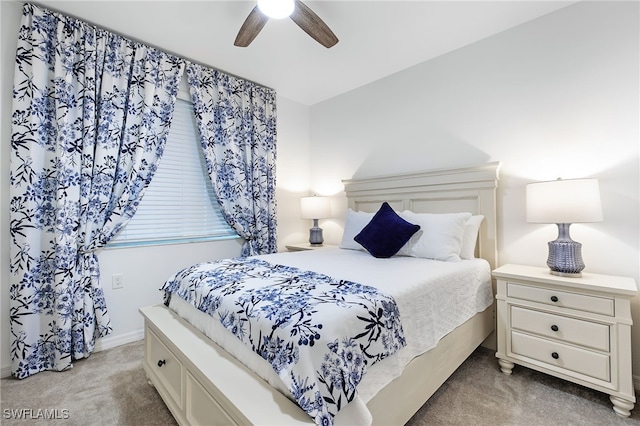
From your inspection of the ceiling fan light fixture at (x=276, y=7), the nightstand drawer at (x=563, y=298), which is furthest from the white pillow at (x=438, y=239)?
the ceiling fan light fixture at (x=276, y=7)

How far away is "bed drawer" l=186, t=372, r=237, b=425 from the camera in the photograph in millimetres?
1110

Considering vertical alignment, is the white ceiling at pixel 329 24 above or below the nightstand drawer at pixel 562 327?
above

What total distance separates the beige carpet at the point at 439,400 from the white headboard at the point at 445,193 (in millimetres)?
894

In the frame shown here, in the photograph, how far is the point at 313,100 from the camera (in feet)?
12.8

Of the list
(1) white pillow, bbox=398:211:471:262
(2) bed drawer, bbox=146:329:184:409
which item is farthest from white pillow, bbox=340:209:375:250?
(2) bed drawer, bbox=146:329:184:409

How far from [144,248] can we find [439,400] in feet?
8.69

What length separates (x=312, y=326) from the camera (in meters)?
1.04

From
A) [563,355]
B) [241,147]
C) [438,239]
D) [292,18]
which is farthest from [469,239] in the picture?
[241,147]

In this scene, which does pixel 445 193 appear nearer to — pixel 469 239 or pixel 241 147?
pixel 469 239

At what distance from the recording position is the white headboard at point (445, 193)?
7.77 feet

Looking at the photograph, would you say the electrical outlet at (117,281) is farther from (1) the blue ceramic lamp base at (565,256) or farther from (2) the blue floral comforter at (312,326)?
(1) the blue ceramic lamp base at (565,256)

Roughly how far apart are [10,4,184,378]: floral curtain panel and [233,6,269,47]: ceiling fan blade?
1.12 metres

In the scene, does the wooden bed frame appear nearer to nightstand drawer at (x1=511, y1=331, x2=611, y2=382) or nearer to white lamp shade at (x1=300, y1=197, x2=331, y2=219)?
nightstand drawer at (x1=511, y1=331, x2=611, y2=382)

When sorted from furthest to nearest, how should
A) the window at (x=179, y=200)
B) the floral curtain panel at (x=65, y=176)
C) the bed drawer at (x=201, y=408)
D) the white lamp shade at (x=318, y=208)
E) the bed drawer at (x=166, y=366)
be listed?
the white lamp shade at (x=318, y=208) → the window at (x=179, y=200) → the floral curtain panel at (x=65, y=176) → the bed drawer at (x=166, y=366) → the bed drawer at (x=201, y=408)
